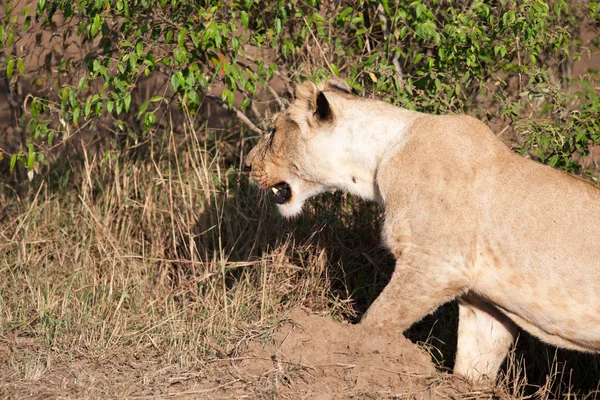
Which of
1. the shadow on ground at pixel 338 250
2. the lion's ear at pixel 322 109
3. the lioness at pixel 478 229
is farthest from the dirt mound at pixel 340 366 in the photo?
the lion's ear at pixel 322 109

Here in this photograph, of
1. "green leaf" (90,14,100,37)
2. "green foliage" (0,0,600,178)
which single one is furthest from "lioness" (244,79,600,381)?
"green leaf" (90,14,100,37)

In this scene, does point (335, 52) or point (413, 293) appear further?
point (335, 52)

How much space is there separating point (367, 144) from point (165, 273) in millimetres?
2216

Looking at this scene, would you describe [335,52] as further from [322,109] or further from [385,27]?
[322,109]

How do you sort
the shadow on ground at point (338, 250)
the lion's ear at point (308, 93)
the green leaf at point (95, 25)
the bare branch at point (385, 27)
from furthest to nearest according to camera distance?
1. the bare branch at point (385, 27)
2. the shadow on ground at point (338, 250)
3. the green leaf at point (95, 25)
4. the lion's ear at point (308, 93)

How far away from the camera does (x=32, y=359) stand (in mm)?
4934

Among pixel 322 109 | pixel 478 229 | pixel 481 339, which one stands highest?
pixel 322 109

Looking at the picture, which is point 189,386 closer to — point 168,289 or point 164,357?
point 164,357

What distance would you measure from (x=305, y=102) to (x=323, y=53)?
1456 mm

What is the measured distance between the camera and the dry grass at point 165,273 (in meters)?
4.93

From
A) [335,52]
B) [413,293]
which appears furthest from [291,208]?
[335,52]

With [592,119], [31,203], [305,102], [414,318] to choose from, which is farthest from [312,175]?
[31,203]

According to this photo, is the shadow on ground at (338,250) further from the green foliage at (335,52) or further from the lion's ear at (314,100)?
the lion's ear at (314,100)

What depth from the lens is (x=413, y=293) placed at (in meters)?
4.58
